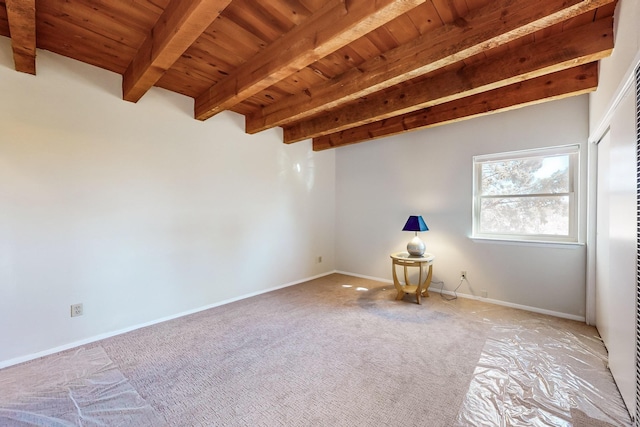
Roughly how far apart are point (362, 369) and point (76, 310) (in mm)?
2615

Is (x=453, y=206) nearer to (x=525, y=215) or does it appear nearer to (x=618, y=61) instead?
(x=525, y=215)

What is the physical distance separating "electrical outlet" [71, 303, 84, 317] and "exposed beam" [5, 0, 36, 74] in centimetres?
205

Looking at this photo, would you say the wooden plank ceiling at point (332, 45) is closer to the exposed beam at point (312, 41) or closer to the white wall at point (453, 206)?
the exposed beam at point (312, 41)

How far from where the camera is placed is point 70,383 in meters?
1.94

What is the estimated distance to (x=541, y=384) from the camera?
6.30ft

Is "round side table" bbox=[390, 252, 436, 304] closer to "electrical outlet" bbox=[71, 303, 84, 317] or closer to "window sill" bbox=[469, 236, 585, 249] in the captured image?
"window sill" bbox=[469, 236, 585, 249]

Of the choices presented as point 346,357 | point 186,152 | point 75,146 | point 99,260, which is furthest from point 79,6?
point 346,357

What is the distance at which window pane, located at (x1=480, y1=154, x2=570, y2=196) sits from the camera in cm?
322

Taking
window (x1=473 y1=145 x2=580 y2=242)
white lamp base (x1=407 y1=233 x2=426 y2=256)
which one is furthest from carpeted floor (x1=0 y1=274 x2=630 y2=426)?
window (x1=473 y1=145 x2=580 y2=242)

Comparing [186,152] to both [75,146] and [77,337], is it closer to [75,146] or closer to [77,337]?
[75,146]

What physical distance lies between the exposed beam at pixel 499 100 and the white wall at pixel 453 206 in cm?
64

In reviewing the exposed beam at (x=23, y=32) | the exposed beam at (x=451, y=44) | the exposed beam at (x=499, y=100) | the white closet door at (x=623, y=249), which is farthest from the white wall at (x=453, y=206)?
the exposed beam at (x=23, y=32)

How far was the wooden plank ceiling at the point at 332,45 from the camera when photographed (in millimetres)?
1658

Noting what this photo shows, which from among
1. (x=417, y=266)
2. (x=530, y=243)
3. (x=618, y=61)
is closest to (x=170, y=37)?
(x=618, y=61)
